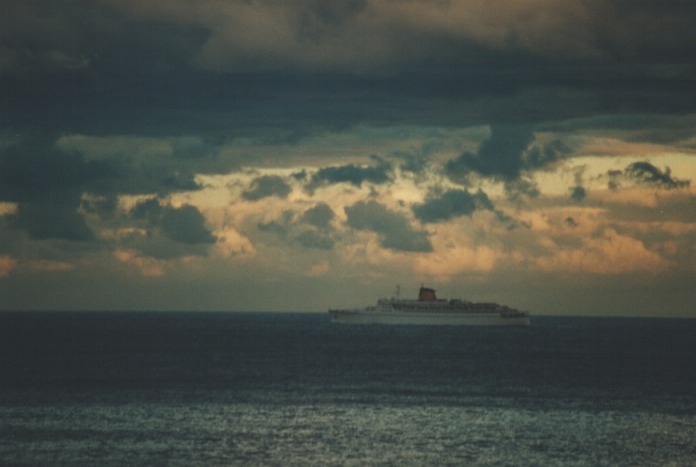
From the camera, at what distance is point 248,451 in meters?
63.6

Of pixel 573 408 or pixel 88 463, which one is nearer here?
pixel 88 463

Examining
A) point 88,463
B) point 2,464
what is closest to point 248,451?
point 88,463

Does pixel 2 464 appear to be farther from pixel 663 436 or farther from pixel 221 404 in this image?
Answer: pixel 663 436

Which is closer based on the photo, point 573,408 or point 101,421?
point 101,421

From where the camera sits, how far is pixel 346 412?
8050 centimetres

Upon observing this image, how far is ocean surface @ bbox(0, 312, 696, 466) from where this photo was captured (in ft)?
207

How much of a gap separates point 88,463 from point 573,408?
4123 cm

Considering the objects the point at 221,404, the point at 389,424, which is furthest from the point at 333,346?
the point at 389,424

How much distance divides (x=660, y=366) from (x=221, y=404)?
72.2 meters

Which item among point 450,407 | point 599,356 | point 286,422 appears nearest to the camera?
point 286,422

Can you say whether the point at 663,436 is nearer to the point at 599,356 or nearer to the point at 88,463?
the point at 88,463

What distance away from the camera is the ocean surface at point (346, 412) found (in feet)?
207

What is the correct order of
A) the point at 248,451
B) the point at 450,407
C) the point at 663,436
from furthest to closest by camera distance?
the point at 450,407
the point at 663,436
the point at 248,451

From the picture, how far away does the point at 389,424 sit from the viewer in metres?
74.2
